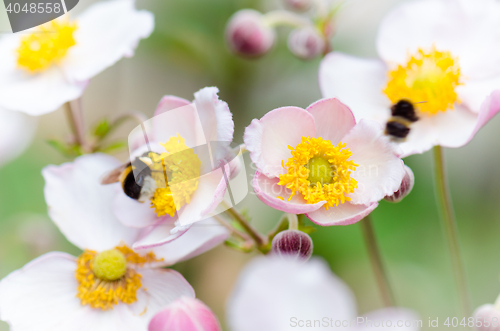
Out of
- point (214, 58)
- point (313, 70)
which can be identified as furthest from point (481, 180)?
point (214, 58)

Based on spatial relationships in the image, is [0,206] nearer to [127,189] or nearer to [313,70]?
[127,189]

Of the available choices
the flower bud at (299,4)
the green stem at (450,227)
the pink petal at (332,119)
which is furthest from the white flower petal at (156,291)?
the flower bud at (299,4)

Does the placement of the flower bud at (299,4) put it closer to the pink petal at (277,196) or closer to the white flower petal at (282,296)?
the pink petal at (277,196)

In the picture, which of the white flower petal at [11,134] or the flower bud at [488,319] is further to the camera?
the white flower petal at [11,134]

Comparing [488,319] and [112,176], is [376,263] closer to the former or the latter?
[488,319]

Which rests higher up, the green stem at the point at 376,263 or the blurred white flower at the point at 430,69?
the blurred white flower at the point at 430,69

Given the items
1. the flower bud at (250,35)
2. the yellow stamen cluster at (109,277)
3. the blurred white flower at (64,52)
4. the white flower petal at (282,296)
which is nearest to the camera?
the white flower petal at (282,296)

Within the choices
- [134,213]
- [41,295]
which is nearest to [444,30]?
[134,213]
